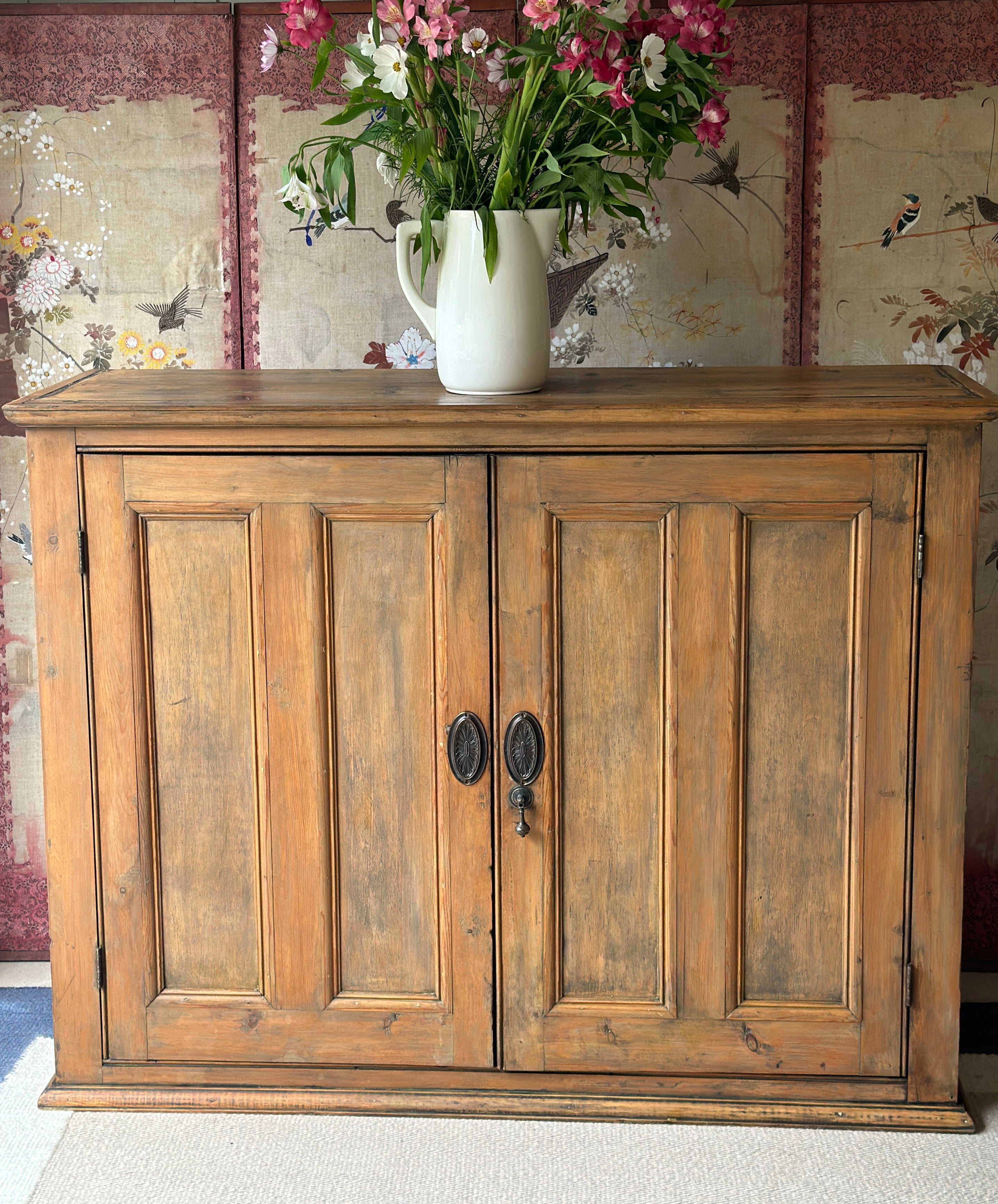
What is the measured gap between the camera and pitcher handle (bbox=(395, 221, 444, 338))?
193cm

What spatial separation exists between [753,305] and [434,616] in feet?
2.88

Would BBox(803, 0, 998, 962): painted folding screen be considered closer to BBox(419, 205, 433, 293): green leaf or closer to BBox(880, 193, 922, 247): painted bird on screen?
BBox(880, 193, 922, 247): painted bird on screen

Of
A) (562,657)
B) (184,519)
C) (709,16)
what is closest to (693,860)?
(562,657)

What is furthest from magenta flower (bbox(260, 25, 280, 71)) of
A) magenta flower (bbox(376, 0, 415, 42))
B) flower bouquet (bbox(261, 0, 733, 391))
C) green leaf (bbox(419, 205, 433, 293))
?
green leaf (bbox(419, 205, 433, 293))

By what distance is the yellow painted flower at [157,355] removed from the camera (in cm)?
237

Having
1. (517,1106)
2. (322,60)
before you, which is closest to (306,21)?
(322,60)

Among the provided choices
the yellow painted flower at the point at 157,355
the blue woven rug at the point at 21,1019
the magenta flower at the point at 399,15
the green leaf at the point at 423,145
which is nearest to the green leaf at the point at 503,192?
the green leaf at the point at 423,145

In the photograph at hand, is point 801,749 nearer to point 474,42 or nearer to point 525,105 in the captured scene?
point 525,105

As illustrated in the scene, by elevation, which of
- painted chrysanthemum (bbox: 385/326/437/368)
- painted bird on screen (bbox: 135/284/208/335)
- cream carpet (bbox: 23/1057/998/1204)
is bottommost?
cream carpet (bbox: 23/1057/998/1204)

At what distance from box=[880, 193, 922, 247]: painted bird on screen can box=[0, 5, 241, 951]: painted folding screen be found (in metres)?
1.16

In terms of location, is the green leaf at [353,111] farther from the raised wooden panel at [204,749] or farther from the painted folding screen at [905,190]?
the painted folding screen at [905,190]

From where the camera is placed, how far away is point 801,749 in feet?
6.17

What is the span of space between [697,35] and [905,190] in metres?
0.61

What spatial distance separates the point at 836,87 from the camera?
2.21m
